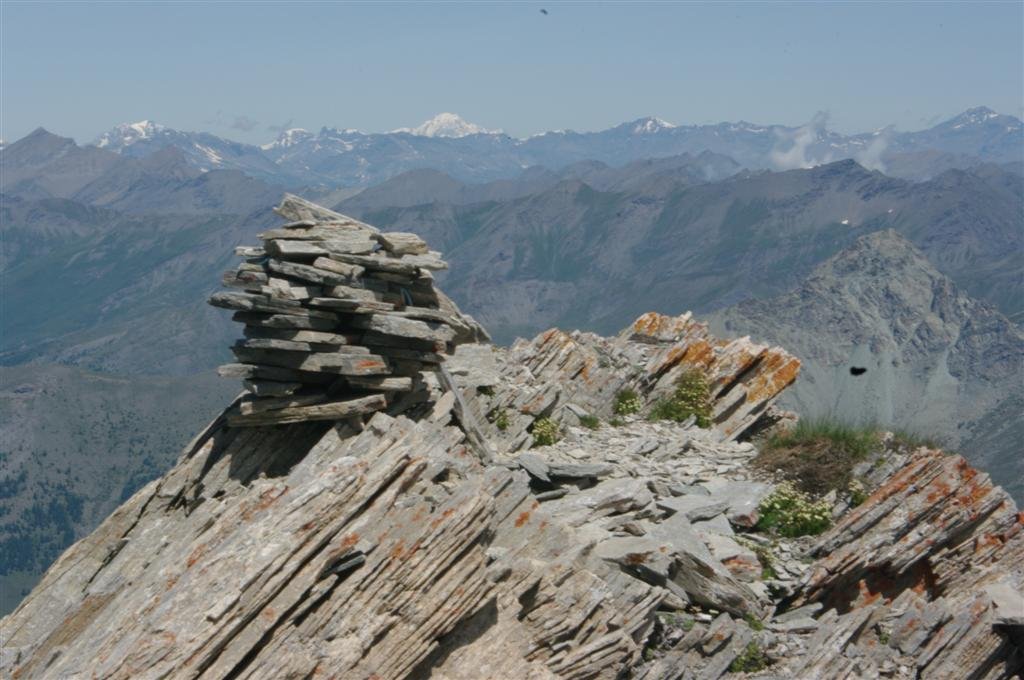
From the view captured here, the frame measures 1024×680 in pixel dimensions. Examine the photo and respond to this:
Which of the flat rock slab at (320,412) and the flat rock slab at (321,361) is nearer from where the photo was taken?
the flat rock slab at (320,412)

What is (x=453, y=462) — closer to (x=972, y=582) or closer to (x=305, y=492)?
(x=305, y=492)

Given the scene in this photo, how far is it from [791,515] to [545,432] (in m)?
8.89

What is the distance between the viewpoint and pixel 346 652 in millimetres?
17438

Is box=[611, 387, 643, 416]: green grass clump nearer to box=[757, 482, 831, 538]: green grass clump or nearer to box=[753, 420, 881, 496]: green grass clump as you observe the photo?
box=[753, 420, 881, 496]: green grass clump

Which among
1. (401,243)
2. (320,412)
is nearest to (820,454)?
(401,243)

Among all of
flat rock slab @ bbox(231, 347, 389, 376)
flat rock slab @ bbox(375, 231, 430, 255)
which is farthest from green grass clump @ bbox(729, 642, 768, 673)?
flat rock slab @ bbox(375, 231, 430, 255)

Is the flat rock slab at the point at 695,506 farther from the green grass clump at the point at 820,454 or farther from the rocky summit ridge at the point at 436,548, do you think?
the green grass clump at the point at 820,454

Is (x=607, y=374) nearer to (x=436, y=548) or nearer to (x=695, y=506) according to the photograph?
(x=695, y=506)

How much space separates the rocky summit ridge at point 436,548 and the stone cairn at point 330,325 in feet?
0.25

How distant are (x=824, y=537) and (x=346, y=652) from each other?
45.1ft

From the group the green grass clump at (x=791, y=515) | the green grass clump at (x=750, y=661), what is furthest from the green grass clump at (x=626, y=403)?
the green grass clump at (x=750, y=661)

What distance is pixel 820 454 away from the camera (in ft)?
96.6

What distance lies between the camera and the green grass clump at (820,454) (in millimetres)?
28359

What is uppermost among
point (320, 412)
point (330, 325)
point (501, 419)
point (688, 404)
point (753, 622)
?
point (330, 325)
